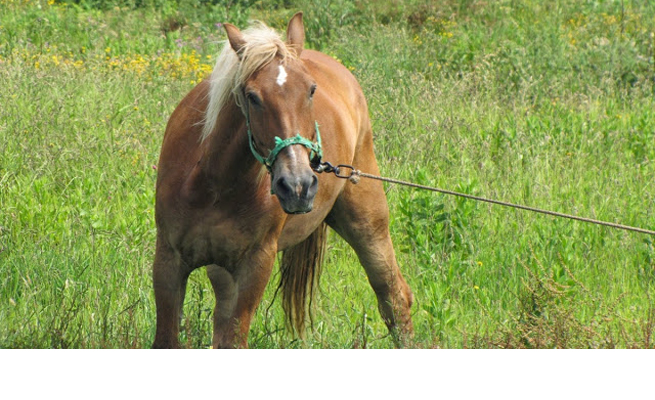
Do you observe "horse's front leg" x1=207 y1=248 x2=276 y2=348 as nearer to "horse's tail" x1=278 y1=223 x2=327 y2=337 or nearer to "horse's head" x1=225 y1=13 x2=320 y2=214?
"horse's head" x1=225 y1=13 x2=320 y2=214

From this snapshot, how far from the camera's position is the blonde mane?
3461 mm

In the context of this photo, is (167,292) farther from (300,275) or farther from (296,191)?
(300,275)

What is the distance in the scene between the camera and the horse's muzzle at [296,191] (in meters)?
3.17

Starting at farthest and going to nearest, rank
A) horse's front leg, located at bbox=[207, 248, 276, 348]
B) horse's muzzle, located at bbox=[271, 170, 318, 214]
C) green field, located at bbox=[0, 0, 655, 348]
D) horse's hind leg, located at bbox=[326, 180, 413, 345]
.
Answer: horse's hind leg, located at bbox=[326, 180, 413, 345], green field, located at bbox=[0, 0, 655, 348], horse's front leg, located at bbox=[207, 248, 276, 348], horse's muzzle, located at bbox=[271, 170, 318, 214]

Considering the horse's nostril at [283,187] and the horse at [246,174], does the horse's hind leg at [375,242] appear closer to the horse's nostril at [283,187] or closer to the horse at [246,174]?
the horse at [246,174]

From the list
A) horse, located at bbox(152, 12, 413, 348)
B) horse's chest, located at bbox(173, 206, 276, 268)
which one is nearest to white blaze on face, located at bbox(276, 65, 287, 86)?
horse, located at bbox(152, 12, 413, 348)

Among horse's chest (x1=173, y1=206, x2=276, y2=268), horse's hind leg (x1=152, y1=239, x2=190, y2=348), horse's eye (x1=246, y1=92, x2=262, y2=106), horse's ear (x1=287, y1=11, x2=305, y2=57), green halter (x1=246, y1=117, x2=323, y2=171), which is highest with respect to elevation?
horse's ear (x1=287, y1=11, x2=305, y2=57)

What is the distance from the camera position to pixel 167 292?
3.91m

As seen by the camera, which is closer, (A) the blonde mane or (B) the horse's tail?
(A) the blonde mane

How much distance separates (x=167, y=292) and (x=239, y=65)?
1.09 m

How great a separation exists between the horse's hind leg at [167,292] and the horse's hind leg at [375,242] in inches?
49.2

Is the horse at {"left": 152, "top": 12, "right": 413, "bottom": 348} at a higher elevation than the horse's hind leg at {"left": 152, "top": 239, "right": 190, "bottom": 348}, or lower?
higher

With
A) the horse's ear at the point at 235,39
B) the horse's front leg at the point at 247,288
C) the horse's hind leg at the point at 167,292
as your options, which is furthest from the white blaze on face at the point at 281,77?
the horse's hind leg at the point at 167,292

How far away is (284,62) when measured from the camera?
137 inches
